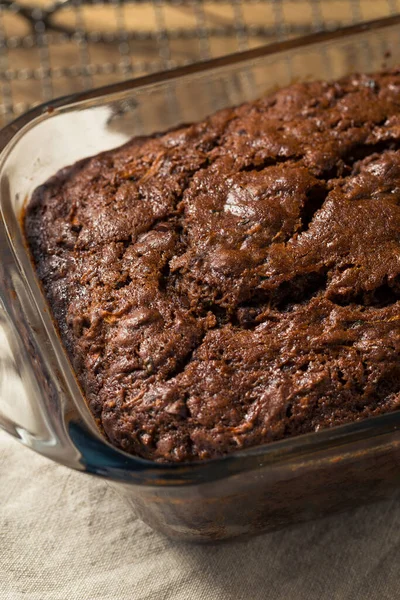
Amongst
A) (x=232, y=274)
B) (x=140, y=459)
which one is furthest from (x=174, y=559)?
(x=232, y=274)

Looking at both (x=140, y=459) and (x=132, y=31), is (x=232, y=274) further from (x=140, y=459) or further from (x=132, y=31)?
(x=132, y=31)

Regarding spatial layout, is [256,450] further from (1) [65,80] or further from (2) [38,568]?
(1) [65,80]

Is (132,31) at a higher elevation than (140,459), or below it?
higher

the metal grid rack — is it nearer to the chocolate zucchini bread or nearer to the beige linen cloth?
the chocolate zucchini bread

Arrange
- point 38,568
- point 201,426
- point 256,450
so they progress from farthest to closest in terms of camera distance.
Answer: point 38,568 → point 201,426 → point 256,450

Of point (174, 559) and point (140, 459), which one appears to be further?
point (174, 559)

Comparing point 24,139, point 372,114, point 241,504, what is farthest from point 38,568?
point 372,114
